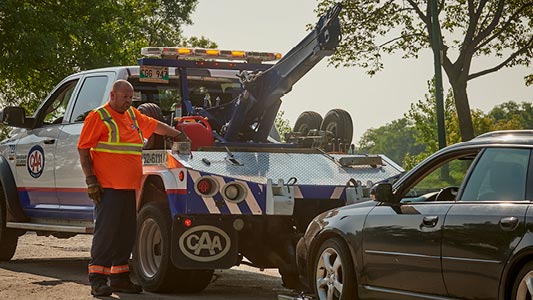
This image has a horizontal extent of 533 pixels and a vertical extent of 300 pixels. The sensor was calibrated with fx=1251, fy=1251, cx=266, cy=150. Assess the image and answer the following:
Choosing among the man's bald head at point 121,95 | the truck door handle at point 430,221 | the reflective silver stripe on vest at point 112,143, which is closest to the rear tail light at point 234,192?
the reflective silver stripe on vest at point 112,143

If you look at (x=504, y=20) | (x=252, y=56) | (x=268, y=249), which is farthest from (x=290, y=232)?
(x=504, y=20)

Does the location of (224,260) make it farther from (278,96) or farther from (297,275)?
(278,96)

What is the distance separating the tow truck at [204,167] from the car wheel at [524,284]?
3.85m

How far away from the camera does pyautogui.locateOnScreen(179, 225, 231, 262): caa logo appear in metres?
11.1

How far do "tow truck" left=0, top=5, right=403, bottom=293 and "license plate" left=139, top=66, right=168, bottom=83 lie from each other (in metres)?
0.01

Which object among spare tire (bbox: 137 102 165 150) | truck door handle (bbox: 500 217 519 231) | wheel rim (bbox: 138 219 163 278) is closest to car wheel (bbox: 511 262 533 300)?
truck door handle (bbox: 500 217 519 231)

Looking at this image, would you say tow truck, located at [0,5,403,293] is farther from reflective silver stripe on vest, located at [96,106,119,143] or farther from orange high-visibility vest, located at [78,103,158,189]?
reflective silver stripe on vest, located at [96,106,119,143]

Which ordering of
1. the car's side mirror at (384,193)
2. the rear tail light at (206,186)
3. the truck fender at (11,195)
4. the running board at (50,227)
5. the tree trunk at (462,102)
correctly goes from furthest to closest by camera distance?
the tree trunk at (462,102), the truck fender at (11,195), the running board at (50,227), the rear tail light at (206,186), the car's side mirror at (384,193)

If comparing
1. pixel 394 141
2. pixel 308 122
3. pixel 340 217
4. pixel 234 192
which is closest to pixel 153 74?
pixel 308 122

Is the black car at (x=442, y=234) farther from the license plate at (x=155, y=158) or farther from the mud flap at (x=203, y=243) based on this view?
the license plate at (x=155, y=158)

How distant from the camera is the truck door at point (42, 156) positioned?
14.0 meters

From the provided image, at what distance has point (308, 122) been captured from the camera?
44.8ft

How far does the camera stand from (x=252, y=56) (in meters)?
14.0

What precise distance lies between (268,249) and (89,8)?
27.9 meters
